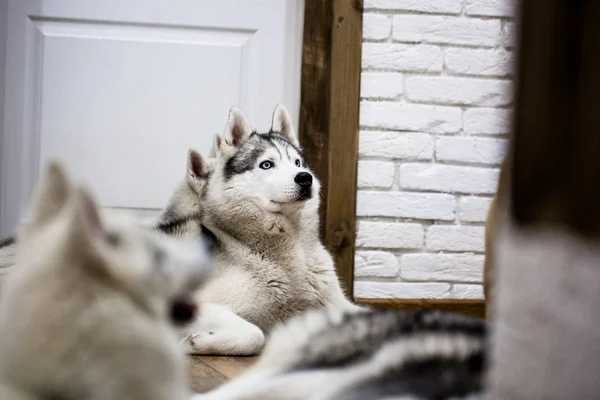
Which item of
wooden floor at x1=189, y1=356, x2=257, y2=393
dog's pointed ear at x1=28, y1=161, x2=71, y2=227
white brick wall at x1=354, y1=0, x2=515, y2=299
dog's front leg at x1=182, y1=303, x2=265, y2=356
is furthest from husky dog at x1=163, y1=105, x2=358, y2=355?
dog's pointed ear at x1=28, y1=161, x2=71, y2=227

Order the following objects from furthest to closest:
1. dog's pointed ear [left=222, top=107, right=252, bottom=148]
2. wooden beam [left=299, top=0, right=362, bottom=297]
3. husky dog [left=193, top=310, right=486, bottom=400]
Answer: wooden beam [left=299, top=0, right=362, bottom=297], dog's pointed ear [left=222, top=107, right=252, bottom=148], husky dog [left=193, top=310, right=486, bottom=400]

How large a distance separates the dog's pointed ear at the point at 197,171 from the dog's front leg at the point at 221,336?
0.62 metres

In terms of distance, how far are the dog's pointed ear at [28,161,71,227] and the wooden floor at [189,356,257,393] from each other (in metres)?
0.81

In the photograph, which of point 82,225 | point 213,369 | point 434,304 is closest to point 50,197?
point 82,225

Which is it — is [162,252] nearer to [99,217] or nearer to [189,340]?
[99,217]

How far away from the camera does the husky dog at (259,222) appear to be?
2.57 metres

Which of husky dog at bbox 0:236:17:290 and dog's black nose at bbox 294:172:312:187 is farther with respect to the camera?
dog's black nose at bbox 294:172:312:187

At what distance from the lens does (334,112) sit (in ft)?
10.5

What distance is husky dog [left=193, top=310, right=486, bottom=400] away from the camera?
956mm

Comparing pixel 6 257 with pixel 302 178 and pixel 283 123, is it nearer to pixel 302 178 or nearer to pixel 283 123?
pixel 302 178

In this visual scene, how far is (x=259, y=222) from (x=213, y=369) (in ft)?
2.69

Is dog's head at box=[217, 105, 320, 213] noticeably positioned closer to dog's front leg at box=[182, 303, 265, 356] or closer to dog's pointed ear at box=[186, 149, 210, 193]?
dog's pointed ear at box=[186, 149, 210, 193]

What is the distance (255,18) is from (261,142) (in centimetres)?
81

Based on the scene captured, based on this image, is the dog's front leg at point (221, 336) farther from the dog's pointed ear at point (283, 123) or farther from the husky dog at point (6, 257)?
the dog's pointed ear at point (283, 123)
